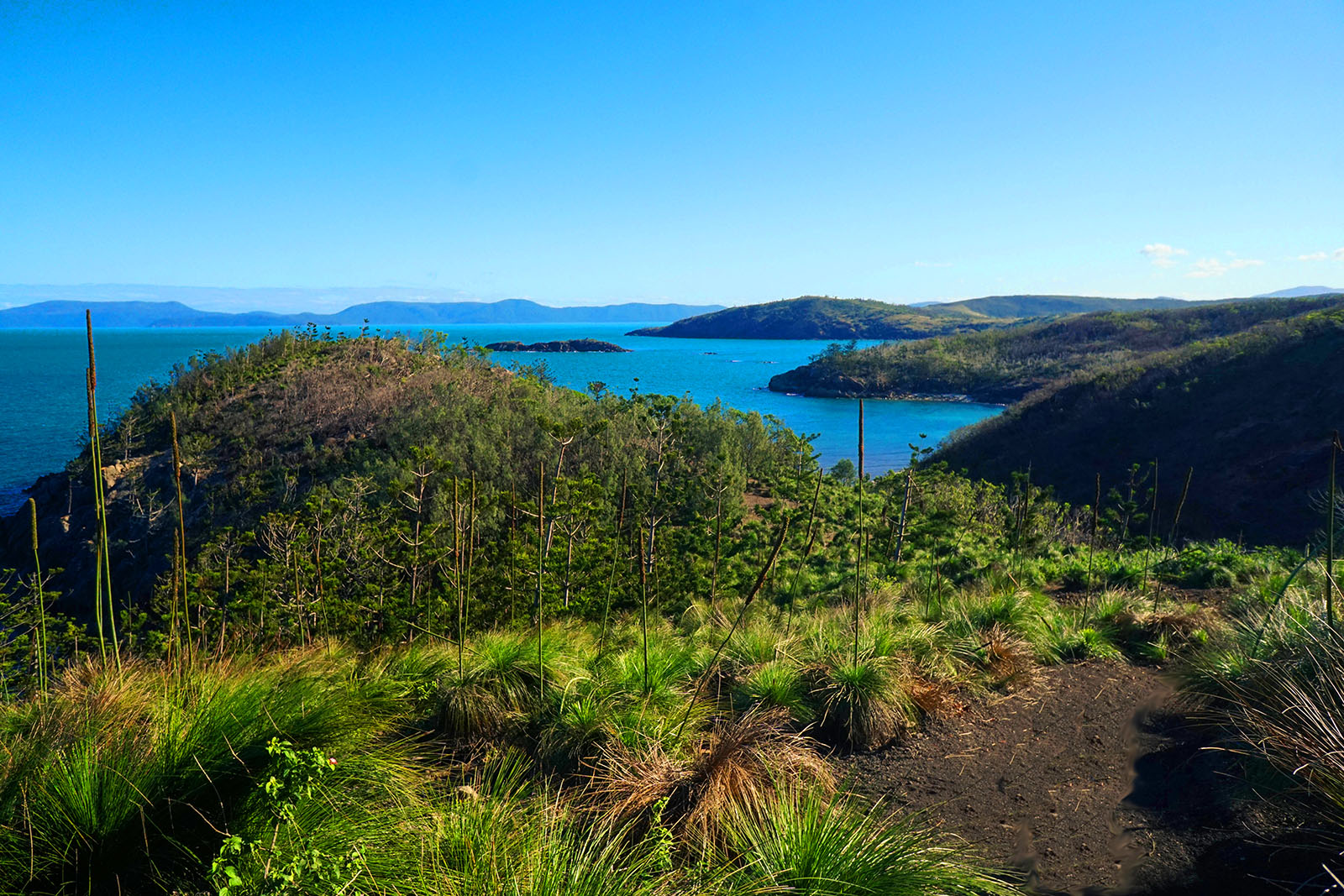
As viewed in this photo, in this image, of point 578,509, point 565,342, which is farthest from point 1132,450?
point 565,342

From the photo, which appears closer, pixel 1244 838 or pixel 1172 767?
pixel 1244 838

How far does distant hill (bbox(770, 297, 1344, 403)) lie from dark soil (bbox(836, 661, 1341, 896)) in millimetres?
68655

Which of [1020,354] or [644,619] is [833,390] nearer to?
[1020,354]

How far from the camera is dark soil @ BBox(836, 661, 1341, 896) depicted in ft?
11.2

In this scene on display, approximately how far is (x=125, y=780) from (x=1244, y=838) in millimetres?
4907

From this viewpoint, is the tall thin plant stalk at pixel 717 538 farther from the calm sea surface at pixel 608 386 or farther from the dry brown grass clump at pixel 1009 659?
the calm sea surface at pixel 608 386

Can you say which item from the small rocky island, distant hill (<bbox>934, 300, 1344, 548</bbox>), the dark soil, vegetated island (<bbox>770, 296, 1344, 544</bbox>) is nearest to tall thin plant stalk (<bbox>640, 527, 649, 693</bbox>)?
the dark soil

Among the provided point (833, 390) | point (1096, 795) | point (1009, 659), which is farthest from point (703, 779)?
point (833, 390)

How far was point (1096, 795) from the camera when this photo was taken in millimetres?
4273

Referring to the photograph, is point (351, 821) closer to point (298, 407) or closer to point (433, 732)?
point (433, 732)

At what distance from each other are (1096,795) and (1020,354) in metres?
97.8

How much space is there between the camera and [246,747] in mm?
3020

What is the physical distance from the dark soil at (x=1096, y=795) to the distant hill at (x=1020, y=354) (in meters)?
68.7

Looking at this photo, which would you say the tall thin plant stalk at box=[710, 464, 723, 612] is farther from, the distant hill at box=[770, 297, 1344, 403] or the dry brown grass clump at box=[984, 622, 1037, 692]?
the distant hill at box=[770, 297, 1344, 403]
